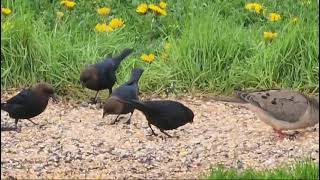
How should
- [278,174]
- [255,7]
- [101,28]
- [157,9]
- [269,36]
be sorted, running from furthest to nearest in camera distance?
[255,7] → [157,9] → [101,28] → [269,36] → [278,174]

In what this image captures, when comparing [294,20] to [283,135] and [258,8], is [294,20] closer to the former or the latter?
[258,8]

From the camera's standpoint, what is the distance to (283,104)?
19.9 ft

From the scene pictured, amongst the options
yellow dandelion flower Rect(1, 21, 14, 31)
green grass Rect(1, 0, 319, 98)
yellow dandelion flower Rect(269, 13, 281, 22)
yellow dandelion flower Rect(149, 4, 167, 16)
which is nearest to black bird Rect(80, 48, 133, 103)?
green grass Rect(1, 0, 319, 98)

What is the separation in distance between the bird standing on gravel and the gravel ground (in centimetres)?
15

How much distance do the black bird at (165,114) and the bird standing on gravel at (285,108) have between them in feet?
1.45

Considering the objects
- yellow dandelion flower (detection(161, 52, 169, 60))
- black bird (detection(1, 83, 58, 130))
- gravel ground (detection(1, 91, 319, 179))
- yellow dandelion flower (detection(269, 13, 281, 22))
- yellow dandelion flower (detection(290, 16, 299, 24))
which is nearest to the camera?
gravel ground (detection(1, 91, 319, 179))

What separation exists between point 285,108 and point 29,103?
5.55 ft

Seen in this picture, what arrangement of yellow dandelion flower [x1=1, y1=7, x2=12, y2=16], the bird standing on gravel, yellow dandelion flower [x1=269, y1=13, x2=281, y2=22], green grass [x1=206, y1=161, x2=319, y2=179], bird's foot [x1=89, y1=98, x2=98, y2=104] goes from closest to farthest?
green grass [x1=206, y1=161, x2=319, y2=179]
the bird standing on gravel
bird's foot [x1=89, y1=98, x2=98, y2=104]
yellow dandelion flower [x1=1, y1=7, x2=12, y2=16]
yellow dandelion flower [x1=269, y1=13, x2=281, y2=22]

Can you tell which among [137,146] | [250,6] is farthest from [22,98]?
[250,6]

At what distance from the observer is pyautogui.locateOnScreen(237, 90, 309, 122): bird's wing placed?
6.04m

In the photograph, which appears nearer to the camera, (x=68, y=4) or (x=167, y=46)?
(x=167, y=46)

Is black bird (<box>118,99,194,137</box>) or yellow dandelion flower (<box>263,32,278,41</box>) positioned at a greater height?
black bird (<box>118,99,194,137</box>)

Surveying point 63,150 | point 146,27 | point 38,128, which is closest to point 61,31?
point 146,27

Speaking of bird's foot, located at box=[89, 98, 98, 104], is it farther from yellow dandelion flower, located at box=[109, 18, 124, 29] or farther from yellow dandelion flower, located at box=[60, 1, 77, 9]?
yellow dandelion flower, located at box=[60, 1, 77, 9]
